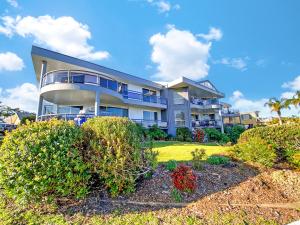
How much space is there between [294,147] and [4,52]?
18.8 meters

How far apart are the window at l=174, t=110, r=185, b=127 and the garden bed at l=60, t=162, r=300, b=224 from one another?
2050 cm

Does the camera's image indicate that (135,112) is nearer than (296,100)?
Yes

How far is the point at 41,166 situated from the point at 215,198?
4698mm

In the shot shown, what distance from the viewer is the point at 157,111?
89.7ft

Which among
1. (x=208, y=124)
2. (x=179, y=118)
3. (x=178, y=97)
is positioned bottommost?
(x=208, y=124)

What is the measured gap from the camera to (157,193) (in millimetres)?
5582

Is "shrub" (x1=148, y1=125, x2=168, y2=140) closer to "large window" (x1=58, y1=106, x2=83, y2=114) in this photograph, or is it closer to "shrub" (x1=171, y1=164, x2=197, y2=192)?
"large window" (x1=58, y1=106, x2=83, y2=114)

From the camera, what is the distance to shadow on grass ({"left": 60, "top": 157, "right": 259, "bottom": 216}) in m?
4.94

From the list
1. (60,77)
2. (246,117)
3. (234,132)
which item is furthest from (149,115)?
(246,117)

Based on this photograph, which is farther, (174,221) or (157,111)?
(157,111)

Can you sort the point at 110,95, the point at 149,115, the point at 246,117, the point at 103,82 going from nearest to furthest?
1. the point at 103,82
2. the point at 110,95
3. the point at 149,115
4. the point at 246,117

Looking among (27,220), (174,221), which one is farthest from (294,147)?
(27,220)

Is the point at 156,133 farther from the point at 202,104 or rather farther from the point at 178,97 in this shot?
the point at 202,104

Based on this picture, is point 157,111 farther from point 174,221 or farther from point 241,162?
point 174,221
